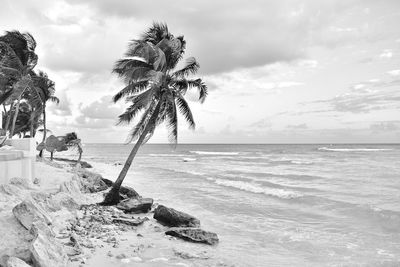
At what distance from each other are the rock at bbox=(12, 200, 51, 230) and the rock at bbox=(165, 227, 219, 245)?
395 cm

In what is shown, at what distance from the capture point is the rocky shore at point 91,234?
20.2 ft

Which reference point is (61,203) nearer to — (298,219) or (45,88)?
(298,219)

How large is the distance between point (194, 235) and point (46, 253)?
15.5 ft

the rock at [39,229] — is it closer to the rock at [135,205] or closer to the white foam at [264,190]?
the rock at [135,205]

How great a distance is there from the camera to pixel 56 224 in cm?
876

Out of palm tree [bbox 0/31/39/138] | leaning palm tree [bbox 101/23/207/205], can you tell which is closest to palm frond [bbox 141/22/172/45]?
leaning palm tree [bbox 101/23/207/205]

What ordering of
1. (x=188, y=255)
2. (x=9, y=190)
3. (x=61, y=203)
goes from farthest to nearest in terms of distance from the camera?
1. (x=61, y=203)
2. (x=9, y=190)
3. (x=188, y=255)

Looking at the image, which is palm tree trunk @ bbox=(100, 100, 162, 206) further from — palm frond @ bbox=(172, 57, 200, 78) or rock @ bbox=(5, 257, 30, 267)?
rock @ bbox=(5, 257, 30, 267)

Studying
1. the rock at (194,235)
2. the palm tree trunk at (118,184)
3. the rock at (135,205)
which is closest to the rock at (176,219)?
the rock at (194,235)

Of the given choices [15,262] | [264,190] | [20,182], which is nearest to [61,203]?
[20,182]

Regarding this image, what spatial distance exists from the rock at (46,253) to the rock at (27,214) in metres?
0.75

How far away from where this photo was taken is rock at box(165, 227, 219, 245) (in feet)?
31.6

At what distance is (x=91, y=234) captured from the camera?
350 inches

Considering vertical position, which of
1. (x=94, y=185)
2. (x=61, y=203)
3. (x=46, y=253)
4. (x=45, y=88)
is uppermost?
(x=45, y=88)
